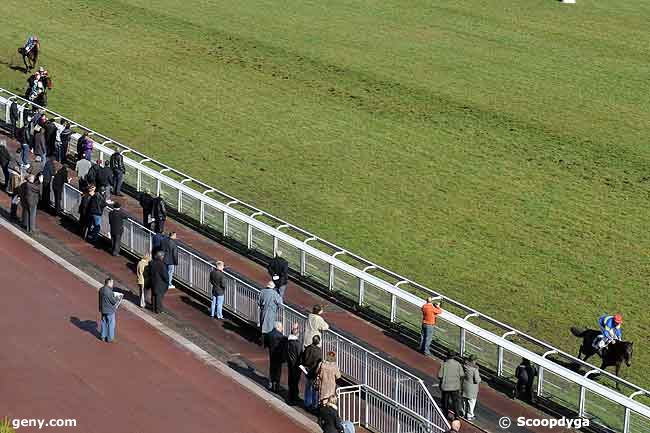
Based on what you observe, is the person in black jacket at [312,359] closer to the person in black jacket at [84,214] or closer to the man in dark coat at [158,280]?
the man in dark coat at [158,280]

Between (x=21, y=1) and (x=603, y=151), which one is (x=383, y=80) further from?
(x=21, y=1)

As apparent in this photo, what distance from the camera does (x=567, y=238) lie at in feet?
98.5

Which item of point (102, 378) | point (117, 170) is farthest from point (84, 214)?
point (102, 378)

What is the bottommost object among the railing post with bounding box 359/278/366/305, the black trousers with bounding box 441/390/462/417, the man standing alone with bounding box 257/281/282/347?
the railing post with bounding box 359/278/366/305

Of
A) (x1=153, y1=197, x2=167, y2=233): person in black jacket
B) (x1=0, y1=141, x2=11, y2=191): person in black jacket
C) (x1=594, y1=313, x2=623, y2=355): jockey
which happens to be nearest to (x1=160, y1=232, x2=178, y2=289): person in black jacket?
(x1=153, y1=197, x2=167, y2=233): person in black jacket

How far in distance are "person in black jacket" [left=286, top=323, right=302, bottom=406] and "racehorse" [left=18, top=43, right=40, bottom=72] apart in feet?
82.4

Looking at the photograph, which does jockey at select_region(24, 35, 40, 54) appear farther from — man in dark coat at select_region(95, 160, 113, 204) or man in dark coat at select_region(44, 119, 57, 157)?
man in dark coat at select_region(95, 160, 113, 204)

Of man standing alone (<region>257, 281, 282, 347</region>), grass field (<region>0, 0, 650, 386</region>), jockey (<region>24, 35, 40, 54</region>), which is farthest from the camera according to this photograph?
jockey (<region>24, 35, 40, 54</region>)

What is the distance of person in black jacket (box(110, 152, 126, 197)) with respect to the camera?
29.3 m

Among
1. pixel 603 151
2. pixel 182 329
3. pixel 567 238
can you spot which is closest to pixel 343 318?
pixel 182 329

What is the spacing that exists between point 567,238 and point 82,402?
15.4 m

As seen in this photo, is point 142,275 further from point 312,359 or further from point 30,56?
point 30,56

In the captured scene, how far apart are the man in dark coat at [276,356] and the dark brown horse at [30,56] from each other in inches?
970

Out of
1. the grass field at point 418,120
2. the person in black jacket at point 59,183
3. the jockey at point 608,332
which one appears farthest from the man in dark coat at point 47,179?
the jockey at point 608,332
